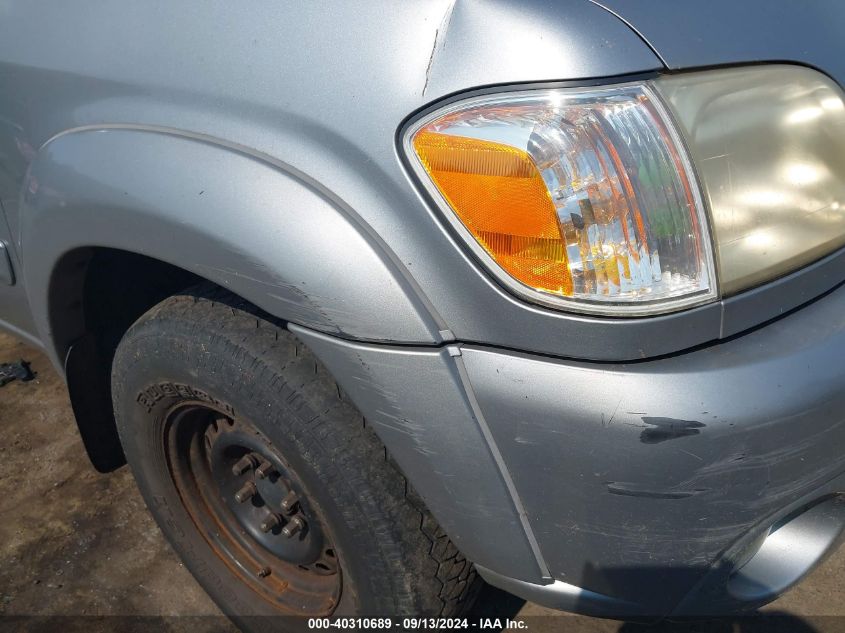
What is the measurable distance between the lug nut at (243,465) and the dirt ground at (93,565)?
486 mm

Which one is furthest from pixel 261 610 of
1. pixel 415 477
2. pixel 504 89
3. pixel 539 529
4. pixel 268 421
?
pixel 504 89

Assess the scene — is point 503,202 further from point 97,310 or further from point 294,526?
point 97,310

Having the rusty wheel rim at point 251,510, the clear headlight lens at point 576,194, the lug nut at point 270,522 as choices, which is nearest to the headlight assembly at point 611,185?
the clear headlight lens at point 576,194

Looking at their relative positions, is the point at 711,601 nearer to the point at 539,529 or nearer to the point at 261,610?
the point at 539,529

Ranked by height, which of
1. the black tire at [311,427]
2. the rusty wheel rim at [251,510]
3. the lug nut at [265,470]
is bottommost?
the rusty wheel rim at [251,510]

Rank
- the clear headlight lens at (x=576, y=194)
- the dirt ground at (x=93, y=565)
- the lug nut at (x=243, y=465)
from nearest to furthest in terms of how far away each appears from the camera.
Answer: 1. the clear headlight lens at (x=576, y=194)
2. the lug nut at (x=243, y=465)
3. the dirt ground at (x=93, y=565)

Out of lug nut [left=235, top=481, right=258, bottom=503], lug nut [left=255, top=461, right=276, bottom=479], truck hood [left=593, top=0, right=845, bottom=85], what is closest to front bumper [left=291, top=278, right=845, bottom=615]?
truck hood [left=593, top=0, right=845, bottom=85]

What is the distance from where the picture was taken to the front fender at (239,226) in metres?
1.16

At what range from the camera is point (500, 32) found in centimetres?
108

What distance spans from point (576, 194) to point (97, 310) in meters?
1.32

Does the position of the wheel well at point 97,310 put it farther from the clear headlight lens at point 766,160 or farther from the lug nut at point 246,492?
the clear headlight lens at point 766,160

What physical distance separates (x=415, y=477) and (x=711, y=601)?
1.81 ft

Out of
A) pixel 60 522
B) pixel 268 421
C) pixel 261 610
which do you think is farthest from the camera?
pixel 60 522

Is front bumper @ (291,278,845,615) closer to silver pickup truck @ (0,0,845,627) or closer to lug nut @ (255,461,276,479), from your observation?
silver pickup truck @ (0,0,845,627)
